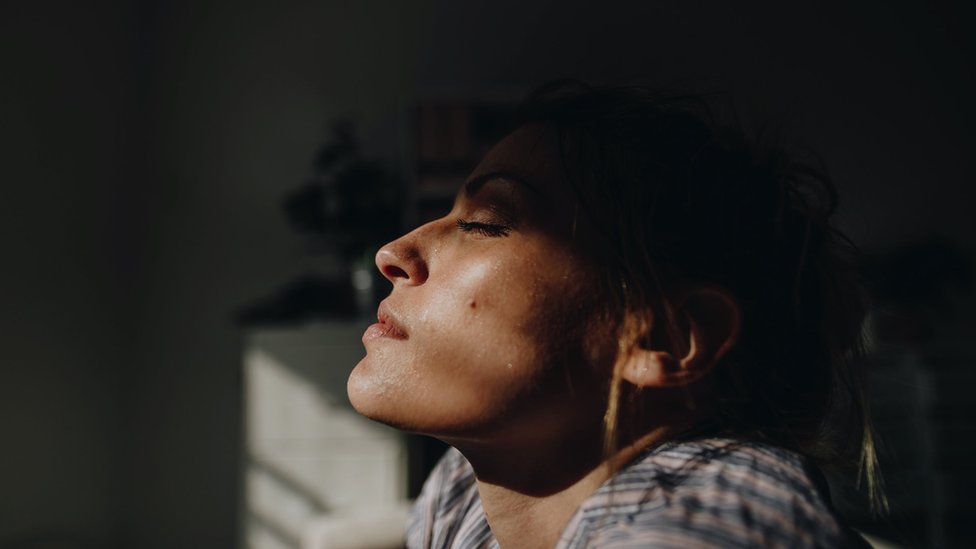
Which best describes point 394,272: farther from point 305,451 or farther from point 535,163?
point 305,451

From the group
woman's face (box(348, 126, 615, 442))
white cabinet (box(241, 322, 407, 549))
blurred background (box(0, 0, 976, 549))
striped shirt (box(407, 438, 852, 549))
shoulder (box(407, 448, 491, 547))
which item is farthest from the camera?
blurred background (box(0, 0, 976, 549))

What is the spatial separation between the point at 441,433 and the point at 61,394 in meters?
2.87

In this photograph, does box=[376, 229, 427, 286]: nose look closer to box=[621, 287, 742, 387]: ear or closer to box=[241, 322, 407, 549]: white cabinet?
box=[621, 287, 742, 387]: ear

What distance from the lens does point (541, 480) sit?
0.67 meters

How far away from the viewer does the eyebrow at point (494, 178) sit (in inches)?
27.8

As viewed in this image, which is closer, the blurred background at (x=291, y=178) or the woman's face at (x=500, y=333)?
the woman's face at (x=500, y=333)

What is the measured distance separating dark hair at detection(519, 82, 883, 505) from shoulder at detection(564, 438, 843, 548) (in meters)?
0.07

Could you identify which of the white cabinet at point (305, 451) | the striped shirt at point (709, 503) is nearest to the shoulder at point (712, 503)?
the striped shirt at point (709, 503)

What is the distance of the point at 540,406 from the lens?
25.0 inches

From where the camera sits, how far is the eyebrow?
706 millimetres

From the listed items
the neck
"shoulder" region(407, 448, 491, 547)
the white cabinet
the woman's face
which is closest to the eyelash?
the woman's face

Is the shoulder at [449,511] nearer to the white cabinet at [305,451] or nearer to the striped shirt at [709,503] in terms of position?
the striped shirt at [709,503]

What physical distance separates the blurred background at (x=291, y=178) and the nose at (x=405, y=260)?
1.92m

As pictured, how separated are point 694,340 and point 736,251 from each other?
104mm
